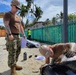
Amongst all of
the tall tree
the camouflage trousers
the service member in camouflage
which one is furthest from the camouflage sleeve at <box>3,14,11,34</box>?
the tall tree

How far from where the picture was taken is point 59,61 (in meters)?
3.50

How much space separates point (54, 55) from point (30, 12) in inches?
2100

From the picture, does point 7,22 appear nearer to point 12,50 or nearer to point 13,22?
point 13,22

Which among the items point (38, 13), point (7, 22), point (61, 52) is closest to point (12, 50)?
point (7, 22)

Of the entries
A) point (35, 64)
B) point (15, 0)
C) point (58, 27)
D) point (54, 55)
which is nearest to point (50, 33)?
point (58, 27)

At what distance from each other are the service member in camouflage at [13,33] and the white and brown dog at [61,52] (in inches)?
93.2

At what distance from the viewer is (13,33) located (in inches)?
240

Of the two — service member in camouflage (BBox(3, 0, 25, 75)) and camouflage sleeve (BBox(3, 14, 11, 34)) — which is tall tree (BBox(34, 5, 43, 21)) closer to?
service member in camouflage (BBox(3, 0, 25, 75))

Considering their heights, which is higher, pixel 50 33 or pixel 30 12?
pixel 30 12

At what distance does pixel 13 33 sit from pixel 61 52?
2.74 m

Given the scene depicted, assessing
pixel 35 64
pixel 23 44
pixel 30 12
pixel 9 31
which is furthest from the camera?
pixel 30 12

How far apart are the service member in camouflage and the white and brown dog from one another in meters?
2.37

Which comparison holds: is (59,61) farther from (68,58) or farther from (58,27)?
(58,27)

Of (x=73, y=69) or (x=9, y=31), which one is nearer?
(x=73, y=69)
